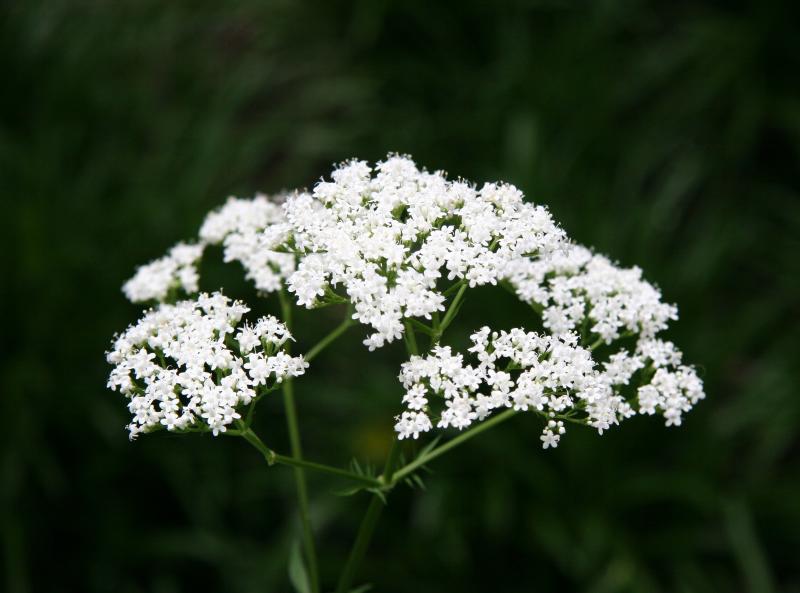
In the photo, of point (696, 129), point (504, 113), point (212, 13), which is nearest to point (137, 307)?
point (504, 113)

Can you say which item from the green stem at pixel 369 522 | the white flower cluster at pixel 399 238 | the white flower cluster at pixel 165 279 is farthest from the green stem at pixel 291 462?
the white flower cluster at pixel 165 279

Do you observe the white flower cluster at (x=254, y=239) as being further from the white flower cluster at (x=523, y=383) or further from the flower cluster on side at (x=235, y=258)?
the white flower cluster at (x=523, y=383)

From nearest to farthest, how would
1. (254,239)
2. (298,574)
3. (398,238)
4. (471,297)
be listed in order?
(398,238)
(298,574)
(254,239)
(471,297)

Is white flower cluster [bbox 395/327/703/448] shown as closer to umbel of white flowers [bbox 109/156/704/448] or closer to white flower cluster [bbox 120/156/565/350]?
umbel of white flowers [bbox 109/156/704/448]

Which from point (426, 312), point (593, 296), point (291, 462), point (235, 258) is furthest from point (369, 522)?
point (235, 258)

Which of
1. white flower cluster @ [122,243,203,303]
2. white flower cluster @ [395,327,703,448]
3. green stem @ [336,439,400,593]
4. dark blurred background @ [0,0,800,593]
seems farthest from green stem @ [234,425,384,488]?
dark blurred background @ [0,0,800,593]

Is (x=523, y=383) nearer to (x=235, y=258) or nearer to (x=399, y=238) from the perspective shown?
(x=399, y=238)
